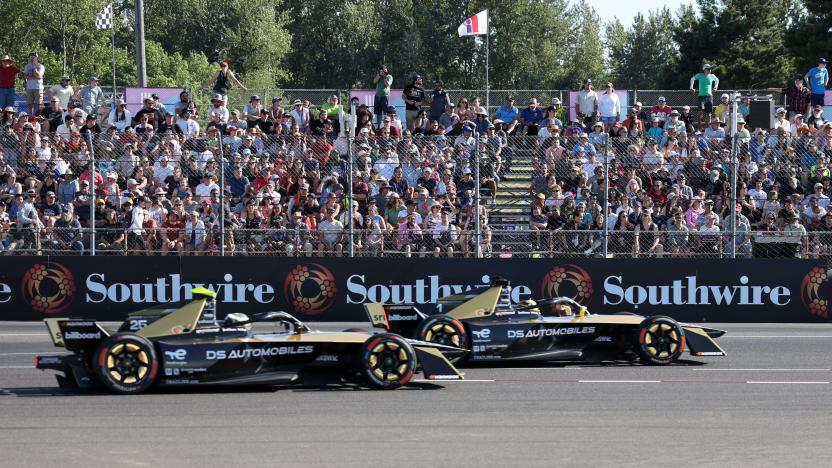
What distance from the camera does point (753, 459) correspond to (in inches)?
385

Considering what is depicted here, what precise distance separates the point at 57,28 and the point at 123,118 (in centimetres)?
4805

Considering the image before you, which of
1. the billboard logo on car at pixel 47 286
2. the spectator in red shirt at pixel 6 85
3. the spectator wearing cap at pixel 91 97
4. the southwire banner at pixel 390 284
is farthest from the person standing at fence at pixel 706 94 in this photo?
the spectator in red shirt at pixel 6 85

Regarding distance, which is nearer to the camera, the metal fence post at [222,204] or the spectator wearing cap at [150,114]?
the metal fence post at [222,204]

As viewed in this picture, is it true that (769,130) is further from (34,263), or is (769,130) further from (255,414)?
(255,414)


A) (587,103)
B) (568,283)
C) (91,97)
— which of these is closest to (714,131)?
(587,103)

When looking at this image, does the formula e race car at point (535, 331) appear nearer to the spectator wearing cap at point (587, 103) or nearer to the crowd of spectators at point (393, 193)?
the crowd of spectators at point (393, 193)

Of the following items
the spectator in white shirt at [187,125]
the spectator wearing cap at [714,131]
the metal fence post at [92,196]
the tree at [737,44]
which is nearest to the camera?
the metal fence post at [92,196]

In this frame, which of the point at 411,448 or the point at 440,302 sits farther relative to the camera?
the point at 440,302

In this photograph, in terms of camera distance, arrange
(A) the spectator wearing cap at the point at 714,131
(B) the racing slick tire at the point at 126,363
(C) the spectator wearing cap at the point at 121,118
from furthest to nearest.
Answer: (C) the spectator wearing cap at the point at 121,118 < (A) the spectator wearing cap at the point at 714,131 < (B) the racing slick tire at the point at 126,363

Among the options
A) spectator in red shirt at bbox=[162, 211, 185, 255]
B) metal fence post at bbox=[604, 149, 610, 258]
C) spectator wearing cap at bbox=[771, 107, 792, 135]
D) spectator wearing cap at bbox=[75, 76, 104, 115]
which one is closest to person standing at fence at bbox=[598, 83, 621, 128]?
spectator wearing cap at bbox=[771, 107, 792, 135]

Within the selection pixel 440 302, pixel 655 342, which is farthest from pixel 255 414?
pixel 655 342

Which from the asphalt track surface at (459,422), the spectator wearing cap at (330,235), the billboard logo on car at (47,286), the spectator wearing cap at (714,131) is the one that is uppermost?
the spectator wearing cap at (714,131)

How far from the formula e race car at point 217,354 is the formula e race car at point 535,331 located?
4.67 feet

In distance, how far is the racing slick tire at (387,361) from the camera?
12578 mm
